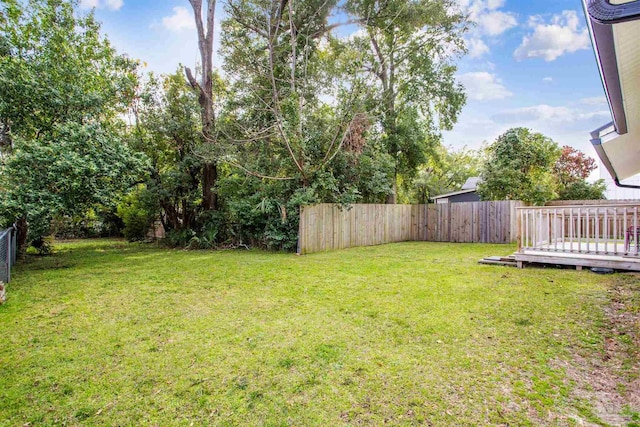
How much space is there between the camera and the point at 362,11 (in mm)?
11180

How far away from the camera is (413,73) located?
12789 mm

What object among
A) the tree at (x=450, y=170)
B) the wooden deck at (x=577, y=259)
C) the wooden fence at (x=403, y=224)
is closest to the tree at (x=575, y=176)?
the wooden fence at (x=403, y=224)

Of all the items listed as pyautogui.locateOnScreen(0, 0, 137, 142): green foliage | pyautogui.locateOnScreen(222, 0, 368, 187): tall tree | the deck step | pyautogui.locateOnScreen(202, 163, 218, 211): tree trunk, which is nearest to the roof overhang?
the deck step

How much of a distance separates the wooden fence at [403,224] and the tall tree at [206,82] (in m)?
3.73

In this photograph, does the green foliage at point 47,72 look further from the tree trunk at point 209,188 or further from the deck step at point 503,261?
the deck step at point 503,261

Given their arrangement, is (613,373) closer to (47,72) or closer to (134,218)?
(47,72)

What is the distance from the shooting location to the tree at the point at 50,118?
19.1 feet

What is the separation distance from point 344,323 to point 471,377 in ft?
4.30

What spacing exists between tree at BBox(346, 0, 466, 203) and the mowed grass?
8.56 meters

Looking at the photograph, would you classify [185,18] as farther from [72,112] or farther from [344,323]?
[344,323]

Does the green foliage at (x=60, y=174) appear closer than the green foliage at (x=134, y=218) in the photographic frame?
Yes

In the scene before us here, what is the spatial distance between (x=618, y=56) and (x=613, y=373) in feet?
7.31

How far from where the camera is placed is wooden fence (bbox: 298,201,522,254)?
910 cm

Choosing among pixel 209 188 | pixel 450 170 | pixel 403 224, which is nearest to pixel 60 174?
pixel 209 188
